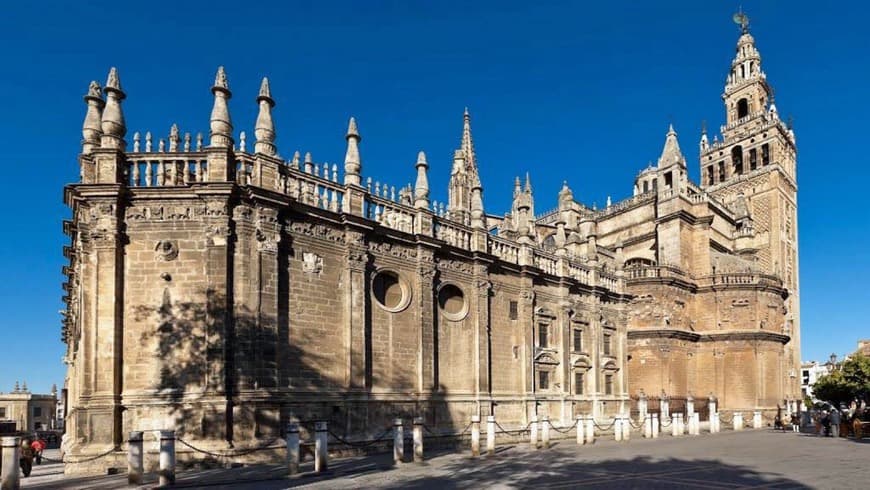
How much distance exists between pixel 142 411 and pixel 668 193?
3834cm

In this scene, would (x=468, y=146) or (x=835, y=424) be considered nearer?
(x=835, y=424)

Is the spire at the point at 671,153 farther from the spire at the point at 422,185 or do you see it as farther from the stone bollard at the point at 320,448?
the stone bollard at the point at 320,448

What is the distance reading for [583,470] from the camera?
1659cm

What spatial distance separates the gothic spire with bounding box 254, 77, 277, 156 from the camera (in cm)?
1944

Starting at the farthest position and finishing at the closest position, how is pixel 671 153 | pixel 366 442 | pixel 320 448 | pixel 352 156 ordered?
pixel 671 153 → pixel 352 156 → pixel 366 442 → pixel 320 448

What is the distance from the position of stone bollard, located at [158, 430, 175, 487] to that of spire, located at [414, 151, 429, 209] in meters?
13.0

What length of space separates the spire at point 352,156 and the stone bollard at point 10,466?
12475 millimetres

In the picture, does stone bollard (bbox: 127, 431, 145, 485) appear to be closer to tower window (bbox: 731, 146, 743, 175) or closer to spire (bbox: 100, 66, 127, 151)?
spire (bbox: 100, 66, 127, 151)

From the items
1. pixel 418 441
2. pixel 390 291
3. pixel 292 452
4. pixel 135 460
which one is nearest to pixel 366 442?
pixel 418 441

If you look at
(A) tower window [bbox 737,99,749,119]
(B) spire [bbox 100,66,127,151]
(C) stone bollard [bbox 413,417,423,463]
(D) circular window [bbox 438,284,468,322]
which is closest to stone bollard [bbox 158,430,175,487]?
(C) stone bollard [bbox 413,417,423,463]

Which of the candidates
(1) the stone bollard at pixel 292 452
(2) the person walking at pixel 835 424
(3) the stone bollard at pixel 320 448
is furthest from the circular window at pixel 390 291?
(2) the person walking at pixel 835 424

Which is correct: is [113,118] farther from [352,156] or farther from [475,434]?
[475,434]

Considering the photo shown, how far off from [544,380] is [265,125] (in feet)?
57.8

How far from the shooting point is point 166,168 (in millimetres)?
18406
